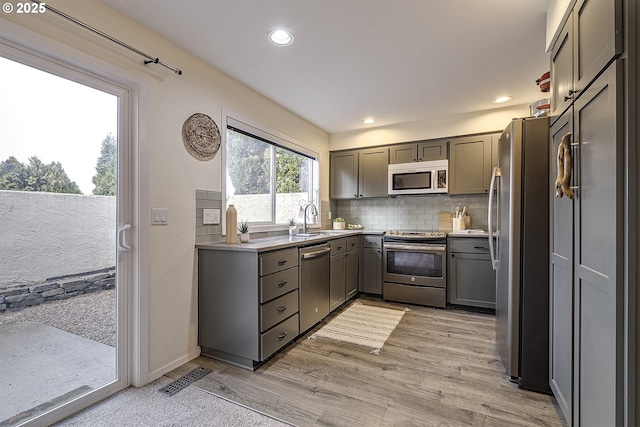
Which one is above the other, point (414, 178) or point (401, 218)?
point (414, 178)

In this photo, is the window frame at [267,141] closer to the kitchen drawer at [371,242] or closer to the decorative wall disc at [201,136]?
the decorative wall disc at [201,136]

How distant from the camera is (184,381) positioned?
2000 millimetres

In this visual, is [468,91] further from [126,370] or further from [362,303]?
[126,370]

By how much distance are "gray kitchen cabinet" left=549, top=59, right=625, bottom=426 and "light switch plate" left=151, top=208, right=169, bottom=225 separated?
2396mm

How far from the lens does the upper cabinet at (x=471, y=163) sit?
3.70m

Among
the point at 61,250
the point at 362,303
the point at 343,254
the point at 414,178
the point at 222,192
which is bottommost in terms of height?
the point at 362,303

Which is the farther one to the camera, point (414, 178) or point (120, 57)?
point (414, 178)

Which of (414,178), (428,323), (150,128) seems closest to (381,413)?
(428,323)

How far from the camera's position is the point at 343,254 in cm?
358

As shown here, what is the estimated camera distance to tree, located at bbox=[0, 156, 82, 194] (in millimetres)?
1455

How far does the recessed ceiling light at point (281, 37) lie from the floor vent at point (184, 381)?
2.52 meters
